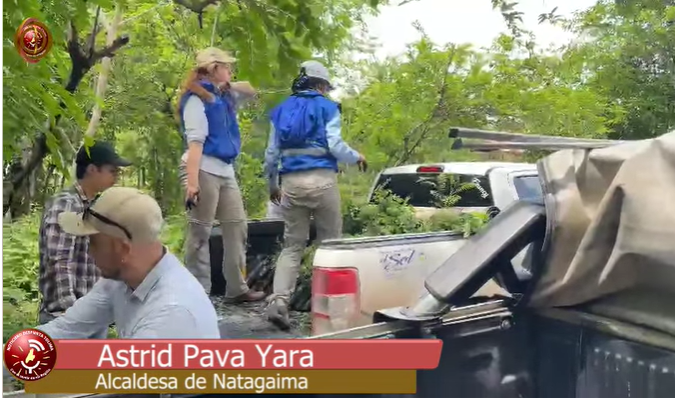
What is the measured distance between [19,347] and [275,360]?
1.96 feet

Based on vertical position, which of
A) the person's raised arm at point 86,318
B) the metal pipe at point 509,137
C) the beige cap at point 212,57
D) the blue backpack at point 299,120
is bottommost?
the person's raised arm at point 86,318

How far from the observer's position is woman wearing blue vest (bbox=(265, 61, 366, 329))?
2064 mm

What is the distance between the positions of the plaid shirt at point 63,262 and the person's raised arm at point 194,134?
0.28 meters

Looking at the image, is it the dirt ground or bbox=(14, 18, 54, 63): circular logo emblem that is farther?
the dirt ground

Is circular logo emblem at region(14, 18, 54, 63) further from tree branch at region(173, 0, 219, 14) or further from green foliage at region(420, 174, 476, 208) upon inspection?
green foliage at region(420, 174, 476, 208)

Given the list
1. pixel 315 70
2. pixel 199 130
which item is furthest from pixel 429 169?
pixel 199 130

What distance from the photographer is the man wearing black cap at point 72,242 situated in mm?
1899

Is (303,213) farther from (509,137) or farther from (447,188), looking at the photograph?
→ (509,137)

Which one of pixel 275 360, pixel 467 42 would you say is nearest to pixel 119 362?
pixel 275 360

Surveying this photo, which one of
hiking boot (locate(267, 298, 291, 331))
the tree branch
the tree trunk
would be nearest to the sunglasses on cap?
the tree trunk

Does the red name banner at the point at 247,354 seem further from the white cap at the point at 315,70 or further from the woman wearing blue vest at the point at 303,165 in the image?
Answer: the white cap at the point at 315,70

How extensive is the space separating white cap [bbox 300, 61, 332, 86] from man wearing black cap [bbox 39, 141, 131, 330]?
537 mm

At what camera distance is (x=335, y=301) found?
1.98 m

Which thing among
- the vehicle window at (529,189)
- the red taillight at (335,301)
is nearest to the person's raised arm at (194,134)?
the red taillight at (335,301)
